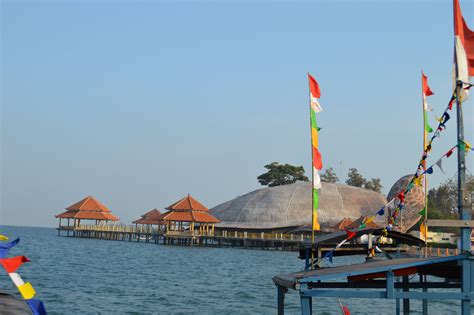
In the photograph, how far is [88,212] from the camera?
87625 millimetres

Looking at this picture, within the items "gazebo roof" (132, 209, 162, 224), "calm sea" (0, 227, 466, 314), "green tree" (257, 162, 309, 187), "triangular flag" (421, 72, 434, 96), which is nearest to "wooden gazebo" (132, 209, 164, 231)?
"gazebo roof" (132, 209, 162, 224)

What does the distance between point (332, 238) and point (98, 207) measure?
3048 inches

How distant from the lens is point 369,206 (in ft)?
283

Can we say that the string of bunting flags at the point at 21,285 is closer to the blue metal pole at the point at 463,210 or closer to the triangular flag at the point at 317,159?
the blue metal pole at the point at 463,210

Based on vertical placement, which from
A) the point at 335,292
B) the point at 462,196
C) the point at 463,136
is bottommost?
the point at 335,292

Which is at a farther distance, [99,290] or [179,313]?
[99,290]

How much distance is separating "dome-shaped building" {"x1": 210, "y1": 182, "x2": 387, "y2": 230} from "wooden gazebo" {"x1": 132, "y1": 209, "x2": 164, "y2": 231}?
7537 millimetres

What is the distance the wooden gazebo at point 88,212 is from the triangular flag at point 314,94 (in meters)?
76.1

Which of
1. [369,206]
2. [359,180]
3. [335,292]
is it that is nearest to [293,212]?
[369,206]

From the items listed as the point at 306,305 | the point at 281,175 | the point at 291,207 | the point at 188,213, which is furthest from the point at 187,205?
the point at 306,305

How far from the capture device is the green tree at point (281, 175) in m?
109

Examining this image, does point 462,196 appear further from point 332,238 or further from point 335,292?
point 332,238

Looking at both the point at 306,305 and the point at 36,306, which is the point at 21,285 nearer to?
the point at 36,306

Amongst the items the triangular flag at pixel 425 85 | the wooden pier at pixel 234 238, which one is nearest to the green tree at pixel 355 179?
the wooden pier at pixel 234 238
